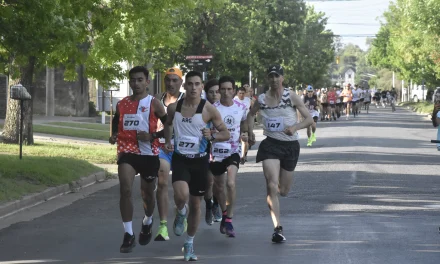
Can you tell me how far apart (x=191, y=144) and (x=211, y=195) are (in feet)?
8.76

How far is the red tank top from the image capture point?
1045cm

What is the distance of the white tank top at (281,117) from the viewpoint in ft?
37.3

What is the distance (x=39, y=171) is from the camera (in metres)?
18.1

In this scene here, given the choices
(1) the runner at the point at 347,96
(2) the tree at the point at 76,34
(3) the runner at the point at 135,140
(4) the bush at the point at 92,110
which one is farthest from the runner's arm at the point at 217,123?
(1) the runner at the point at 347,96

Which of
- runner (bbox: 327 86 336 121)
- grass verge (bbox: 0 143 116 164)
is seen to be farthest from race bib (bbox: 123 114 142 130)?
runner (bbox: 327 86 336 121)

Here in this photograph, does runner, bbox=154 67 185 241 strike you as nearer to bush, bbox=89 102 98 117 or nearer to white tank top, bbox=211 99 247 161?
white tank top, bbox=211 99 247 161

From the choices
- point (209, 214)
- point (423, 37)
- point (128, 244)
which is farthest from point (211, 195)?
point (423, 37)

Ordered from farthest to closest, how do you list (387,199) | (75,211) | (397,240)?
1. (387,199)
2. (75,211)
3. (397,240)

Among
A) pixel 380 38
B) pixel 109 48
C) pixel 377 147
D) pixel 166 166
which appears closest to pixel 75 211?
pixel 166 166

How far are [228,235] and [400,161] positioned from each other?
13.2m

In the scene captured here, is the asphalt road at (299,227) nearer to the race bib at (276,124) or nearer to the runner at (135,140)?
the runner at (135,140)

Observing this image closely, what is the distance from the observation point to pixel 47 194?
54.8ft

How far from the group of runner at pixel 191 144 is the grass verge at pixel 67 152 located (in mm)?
10749

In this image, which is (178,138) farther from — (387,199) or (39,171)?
(39,171)
